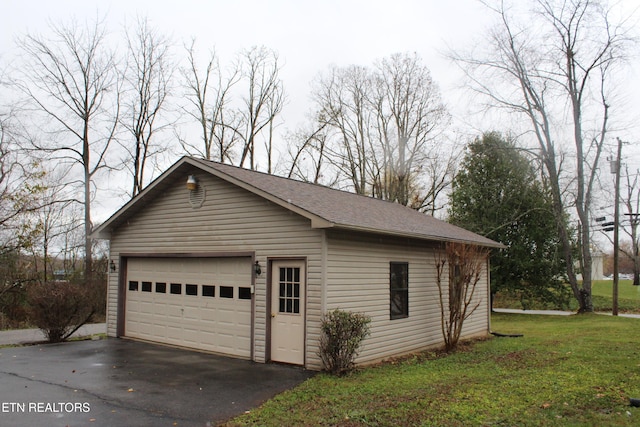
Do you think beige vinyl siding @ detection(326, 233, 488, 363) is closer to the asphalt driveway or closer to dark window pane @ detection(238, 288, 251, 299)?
the asphalt driveway

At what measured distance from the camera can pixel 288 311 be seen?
929cm

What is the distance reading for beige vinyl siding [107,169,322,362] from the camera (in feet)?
29.7

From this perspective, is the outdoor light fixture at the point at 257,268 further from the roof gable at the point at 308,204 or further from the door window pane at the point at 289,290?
the roof gable at the point at 308,204

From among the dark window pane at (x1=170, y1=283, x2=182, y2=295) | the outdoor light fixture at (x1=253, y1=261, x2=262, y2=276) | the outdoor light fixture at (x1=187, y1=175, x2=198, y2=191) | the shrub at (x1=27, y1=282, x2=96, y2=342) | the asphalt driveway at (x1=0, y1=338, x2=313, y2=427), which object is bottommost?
the asphalt driveway at (x1=0, y1=338, x2=313, y2=427)

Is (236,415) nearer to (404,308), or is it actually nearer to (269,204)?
(269,204)

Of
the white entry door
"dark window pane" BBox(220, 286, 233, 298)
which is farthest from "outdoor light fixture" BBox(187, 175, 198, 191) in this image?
the white entry door

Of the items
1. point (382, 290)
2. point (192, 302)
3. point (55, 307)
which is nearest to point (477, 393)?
point (382, 290)

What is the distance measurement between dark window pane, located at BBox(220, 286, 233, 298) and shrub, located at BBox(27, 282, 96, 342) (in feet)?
15.1

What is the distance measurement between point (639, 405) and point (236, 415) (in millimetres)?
5137

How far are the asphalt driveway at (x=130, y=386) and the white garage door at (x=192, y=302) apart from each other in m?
0.46

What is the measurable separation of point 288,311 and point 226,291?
1.84 metres

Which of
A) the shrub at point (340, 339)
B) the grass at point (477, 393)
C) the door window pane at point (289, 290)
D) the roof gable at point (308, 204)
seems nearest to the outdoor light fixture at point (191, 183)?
the roof gable at point (308, 204)

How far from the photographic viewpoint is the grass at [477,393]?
228 inches

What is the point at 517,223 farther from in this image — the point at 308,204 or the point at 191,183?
the point at 191,183
